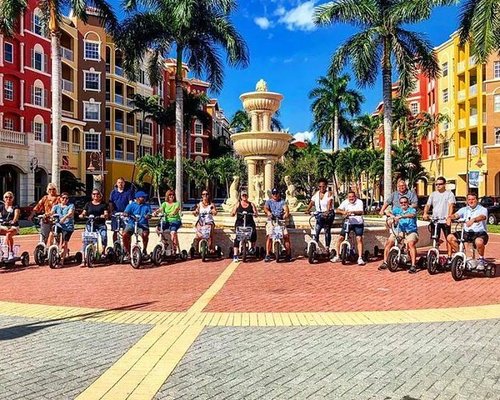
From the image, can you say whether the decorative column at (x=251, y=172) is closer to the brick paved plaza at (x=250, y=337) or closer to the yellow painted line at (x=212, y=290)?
the yellow painted line at (x=212, y=290)

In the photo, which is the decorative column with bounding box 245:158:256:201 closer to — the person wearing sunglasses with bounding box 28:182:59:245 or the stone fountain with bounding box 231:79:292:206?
the stone fountain with bounding box 231:79:292:206

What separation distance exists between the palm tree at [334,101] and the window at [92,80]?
21475mm

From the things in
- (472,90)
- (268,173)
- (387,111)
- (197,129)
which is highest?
(197,129)

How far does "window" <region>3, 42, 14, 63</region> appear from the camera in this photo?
37938 mm

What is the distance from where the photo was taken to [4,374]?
4.86 m

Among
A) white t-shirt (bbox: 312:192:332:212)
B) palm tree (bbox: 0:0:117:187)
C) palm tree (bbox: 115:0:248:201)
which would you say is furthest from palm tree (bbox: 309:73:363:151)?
white t-shirt (bbox: 312:192:332:212)

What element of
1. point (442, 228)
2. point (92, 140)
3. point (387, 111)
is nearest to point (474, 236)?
point (442, 228)

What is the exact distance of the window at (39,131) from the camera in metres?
41.3

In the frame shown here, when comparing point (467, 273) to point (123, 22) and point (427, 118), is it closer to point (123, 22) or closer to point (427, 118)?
point (123, 22)

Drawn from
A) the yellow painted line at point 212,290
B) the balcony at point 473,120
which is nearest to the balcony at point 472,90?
the balcony at point 473,120

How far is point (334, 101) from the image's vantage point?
53.2m

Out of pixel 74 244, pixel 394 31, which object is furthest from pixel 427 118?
pixel 74 244

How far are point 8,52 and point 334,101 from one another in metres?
30.4

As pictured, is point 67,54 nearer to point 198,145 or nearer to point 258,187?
point 198,145
